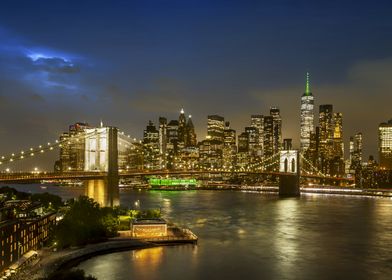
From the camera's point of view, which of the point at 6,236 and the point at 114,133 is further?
the point at 114,133

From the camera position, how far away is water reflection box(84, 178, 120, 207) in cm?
3284

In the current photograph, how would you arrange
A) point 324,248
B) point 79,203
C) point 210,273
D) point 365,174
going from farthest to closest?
point 365,174 < point 79,203 < point 324,248 < point 210,273

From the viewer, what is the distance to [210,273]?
20.8 meters

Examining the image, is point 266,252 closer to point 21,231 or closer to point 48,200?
point 21,231

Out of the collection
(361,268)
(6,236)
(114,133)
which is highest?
(114,133)

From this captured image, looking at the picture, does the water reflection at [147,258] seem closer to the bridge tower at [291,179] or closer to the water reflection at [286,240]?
the water reflection at [286,240]

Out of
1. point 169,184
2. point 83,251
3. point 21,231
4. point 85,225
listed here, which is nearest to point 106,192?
point 85,225

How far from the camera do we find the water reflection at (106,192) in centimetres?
3284

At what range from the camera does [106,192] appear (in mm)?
33250

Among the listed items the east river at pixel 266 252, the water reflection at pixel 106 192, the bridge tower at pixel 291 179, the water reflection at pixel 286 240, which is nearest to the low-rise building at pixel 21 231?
the east river at pixel 266 252

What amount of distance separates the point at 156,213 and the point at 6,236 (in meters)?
12.5

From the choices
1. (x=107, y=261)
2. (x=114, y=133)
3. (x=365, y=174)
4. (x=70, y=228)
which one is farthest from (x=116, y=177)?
(x=365, y=174)

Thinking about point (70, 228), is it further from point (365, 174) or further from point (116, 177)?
point (365, 174)

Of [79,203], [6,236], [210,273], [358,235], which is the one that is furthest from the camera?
[358,235]
